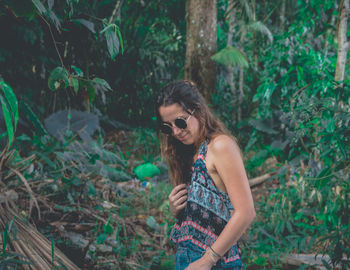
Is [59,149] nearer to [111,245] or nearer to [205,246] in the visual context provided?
[111,245]

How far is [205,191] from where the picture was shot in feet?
4.36

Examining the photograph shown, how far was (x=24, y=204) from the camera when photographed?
7.59 ft

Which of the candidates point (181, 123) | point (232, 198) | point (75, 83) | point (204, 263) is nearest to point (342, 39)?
point (181, 123)

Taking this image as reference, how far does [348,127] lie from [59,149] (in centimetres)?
203

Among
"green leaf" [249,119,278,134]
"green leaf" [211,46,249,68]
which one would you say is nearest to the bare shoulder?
"green leaf" [249,119,278,134]

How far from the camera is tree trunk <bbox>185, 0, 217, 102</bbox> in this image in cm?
459

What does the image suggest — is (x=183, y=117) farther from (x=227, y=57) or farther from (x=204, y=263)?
(x=227, y=57)

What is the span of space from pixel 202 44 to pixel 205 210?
3.65 m

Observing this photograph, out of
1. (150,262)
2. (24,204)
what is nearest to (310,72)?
(150,262)

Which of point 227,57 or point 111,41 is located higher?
point 111,41

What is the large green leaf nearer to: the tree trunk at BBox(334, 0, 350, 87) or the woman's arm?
the woman's arm

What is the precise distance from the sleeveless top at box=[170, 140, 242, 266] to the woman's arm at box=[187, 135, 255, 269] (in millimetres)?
89

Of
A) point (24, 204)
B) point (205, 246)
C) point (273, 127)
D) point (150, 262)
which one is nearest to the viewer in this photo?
point (205, 246)

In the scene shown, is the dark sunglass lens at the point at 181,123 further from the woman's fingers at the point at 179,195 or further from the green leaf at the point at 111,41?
the green leaf at the point at 111,41
